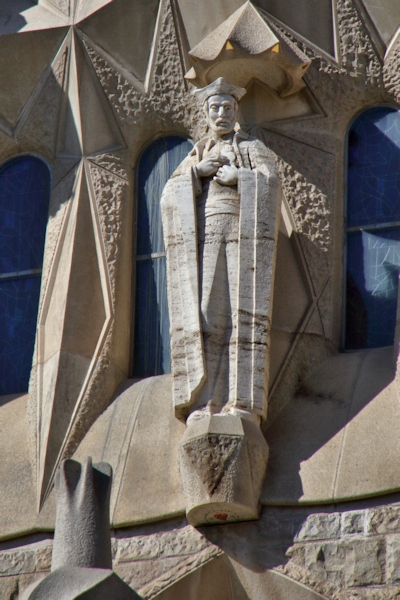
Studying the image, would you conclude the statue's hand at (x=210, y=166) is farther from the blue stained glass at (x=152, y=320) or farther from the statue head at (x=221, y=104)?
the blue stained glass at (x=152, y=320)

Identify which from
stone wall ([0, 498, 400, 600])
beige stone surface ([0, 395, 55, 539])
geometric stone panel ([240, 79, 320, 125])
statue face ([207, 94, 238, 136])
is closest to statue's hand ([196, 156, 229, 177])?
statue face ([207, 94, 238, 136])

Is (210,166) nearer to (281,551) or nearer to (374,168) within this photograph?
(374,168)

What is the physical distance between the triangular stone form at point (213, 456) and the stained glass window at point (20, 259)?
6.27 ft

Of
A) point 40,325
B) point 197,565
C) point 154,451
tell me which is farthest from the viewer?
point 40,325

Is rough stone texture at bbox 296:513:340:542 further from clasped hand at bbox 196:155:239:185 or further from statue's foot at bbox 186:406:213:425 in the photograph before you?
clasped hand at bbox 196:155:239:185

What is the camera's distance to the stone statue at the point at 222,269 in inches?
302

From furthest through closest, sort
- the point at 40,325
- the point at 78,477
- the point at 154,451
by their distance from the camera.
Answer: the point at 40,325 < the point at 154,451 < the point at 78,477

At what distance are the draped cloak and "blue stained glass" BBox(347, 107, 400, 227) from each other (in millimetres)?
858

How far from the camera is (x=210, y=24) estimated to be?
30.3 ft

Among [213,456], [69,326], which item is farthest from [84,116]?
[213,456]

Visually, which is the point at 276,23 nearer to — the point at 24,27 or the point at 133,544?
the point at 24,27

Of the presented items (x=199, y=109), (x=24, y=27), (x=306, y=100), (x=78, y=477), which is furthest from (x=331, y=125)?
(x=78, y=477)

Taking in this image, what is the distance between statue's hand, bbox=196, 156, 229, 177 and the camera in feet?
26.9

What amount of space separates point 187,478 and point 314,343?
1312mm
